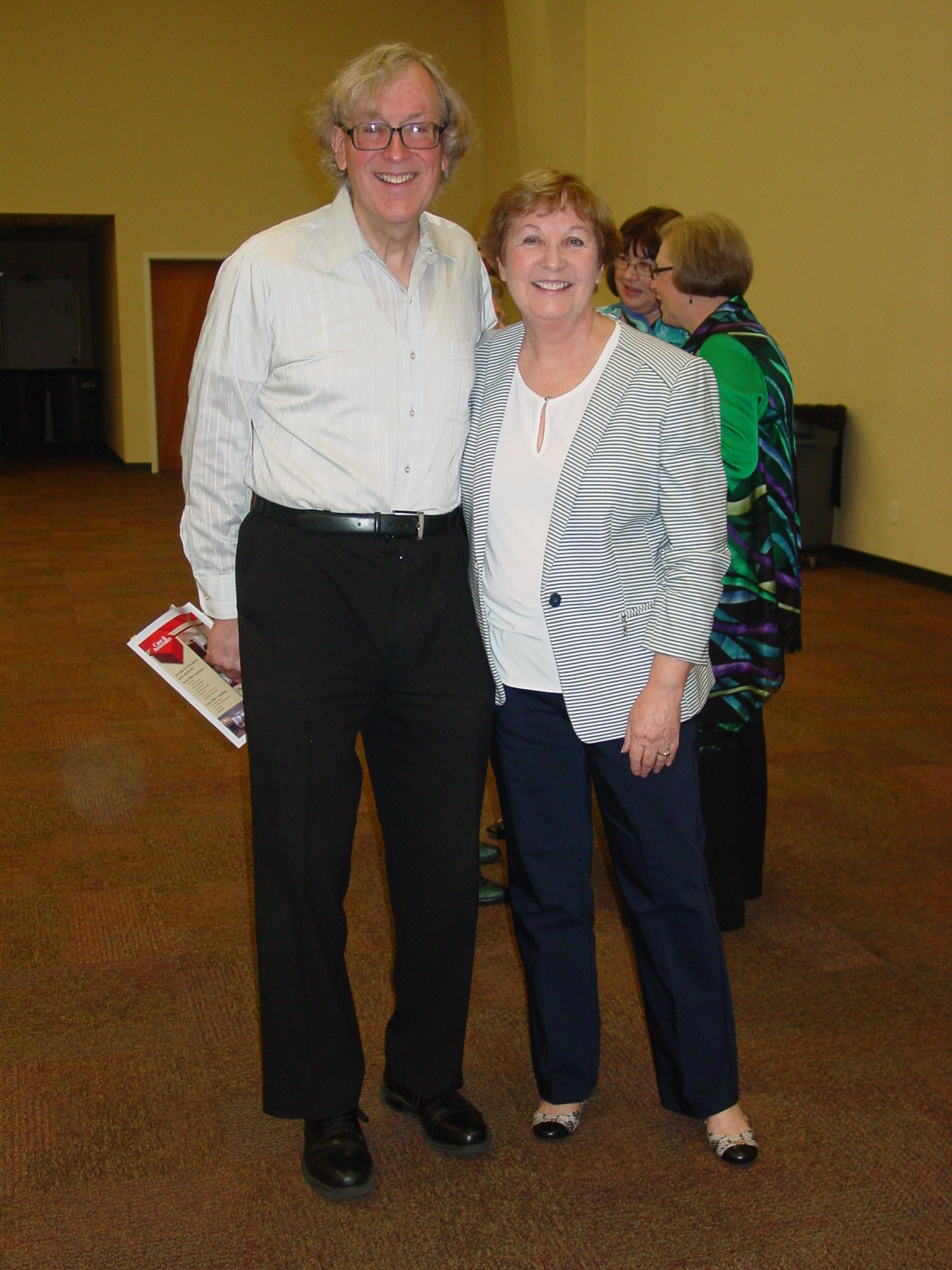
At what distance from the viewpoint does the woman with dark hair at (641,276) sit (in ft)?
10.4

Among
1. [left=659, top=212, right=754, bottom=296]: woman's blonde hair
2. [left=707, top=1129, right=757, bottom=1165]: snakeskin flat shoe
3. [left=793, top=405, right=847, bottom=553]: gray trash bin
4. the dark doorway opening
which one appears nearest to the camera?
[left=707, top=1129, right=757, bottom=1165]: snakeskin flat shoe

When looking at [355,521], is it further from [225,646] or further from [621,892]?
[621,892]

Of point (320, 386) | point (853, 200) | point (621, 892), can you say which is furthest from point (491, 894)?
point (853, 200)

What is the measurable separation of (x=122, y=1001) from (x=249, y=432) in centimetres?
129

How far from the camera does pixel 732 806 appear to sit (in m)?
2.72

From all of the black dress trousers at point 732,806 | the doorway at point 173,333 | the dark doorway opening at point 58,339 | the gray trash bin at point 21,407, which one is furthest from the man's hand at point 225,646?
the gray trash bin at point 21,407

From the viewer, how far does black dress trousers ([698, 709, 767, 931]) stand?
2.70m

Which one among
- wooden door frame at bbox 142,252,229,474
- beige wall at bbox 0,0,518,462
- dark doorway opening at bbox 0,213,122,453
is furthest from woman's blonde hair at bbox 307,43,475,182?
dark doorway opening at bbox 0,213,122,453

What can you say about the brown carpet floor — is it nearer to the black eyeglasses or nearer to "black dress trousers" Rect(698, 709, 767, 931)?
"black dress trousers" Rect(698, 709, 767, 931)

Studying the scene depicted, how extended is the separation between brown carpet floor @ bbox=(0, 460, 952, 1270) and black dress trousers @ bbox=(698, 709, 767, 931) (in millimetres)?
106

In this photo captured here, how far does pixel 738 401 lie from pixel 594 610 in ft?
2.82

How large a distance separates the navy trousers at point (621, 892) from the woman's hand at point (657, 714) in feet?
0.17

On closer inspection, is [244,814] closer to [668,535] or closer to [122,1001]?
[122,1001]

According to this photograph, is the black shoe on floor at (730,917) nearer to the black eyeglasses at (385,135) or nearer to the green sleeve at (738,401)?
the green sleeve at (738,401)
